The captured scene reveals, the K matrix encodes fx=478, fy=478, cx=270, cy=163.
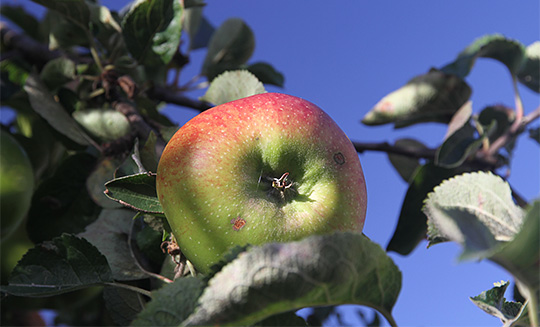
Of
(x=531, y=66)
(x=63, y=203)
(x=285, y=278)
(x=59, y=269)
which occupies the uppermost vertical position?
(x=531, y=66)

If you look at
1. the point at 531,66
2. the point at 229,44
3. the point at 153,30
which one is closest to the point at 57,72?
the point at 153,30

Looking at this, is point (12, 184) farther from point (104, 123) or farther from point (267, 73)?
Answer: point (267, 73)

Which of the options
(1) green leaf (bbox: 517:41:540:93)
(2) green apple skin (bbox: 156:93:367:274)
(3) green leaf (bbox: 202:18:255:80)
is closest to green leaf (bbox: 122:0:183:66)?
(3) green leaf (bbox: 202:18:255:80)

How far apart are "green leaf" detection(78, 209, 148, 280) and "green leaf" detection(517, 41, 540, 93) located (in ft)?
3.60

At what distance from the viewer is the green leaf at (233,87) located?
2.35 ft

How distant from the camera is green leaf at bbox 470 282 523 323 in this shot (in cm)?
56

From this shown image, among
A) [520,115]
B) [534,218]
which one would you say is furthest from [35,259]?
[520,115]

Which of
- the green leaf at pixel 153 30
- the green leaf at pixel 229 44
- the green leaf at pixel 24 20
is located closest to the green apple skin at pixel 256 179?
the green leaf at pixel 153 30

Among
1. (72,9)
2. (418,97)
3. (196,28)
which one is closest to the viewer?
(72,9)

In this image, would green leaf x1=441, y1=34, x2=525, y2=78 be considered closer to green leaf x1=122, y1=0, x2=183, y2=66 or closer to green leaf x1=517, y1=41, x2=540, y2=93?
green leaf x1=517, y1=41, x2=540, y2=93

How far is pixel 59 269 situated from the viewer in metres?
0.62

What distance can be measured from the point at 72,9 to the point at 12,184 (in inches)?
15.4

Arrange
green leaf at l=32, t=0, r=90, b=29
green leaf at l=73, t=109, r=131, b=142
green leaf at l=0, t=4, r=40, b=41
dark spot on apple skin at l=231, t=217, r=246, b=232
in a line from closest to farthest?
1. dark spot on apple skin at l=231, t=217, r=246, b=232
2. green leaf at l=73, t=109, r=131, b=142
3. green leaf at l=32, t=0, r=90, b=29
4. green leaf at l=0, t=4, r=40, b=41

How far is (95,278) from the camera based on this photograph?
606mm
